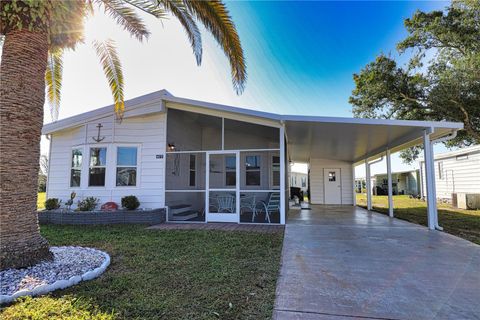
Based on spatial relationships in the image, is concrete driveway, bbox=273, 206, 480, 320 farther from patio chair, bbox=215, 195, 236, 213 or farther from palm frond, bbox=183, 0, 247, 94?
palm frond, bbox=183, 0, 247, 94

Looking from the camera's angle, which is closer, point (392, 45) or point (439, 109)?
point (439, 109)

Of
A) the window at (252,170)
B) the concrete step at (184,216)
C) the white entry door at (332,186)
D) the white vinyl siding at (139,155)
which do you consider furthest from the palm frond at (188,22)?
the white entry door at (332,186)

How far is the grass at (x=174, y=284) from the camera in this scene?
2.53 meters

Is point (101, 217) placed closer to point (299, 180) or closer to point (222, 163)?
point (222, 163)

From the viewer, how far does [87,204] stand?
8055mm

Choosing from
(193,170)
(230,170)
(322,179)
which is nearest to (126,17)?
(193,170)

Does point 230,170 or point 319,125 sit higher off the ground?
point 319,125

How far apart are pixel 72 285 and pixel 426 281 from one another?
→ 4.35m

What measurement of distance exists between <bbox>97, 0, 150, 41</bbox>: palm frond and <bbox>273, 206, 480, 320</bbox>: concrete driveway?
18.8 ft

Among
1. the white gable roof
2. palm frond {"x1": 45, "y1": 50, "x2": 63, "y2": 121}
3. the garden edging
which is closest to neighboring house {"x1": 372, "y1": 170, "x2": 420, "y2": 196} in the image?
the white gable roof

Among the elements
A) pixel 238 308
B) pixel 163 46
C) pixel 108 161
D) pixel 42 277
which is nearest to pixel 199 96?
pixel 163 46

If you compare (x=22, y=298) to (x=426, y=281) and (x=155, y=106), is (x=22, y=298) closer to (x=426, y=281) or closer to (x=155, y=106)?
(x=426, y=281)

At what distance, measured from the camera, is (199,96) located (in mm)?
10133

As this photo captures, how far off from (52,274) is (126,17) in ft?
17.0
